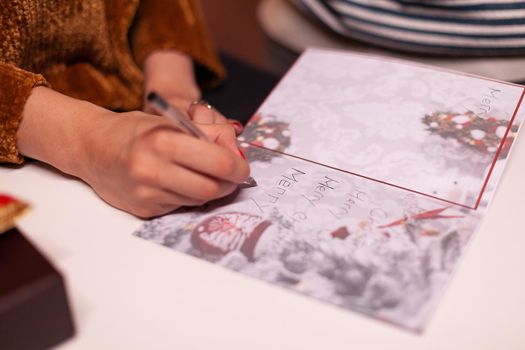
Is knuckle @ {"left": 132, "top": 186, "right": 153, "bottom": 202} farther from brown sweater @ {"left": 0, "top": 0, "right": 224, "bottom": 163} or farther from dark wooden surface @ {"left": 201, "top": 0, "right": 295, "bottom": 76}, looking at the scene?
dark wooden surface @ {"left": 201, "top": 0, "right": 295, "bottom": 76}

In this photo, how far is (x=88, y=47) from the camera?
2.38ft

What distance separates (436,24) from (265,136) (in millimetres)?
302

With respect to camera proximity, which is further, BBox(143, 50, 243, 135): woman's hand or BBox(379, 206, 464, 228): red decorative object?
BBox(143, 50, 243, 135): woman's hand

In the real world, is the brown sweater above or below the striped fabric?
below

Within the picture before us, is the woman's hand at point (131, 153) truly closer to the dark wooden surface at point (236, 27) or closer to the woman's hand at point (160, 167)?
the woman's hand at point (160, 167)

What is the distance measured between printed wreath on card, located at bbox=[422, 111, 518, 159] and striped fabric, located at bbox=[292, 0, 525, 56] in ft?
0.60

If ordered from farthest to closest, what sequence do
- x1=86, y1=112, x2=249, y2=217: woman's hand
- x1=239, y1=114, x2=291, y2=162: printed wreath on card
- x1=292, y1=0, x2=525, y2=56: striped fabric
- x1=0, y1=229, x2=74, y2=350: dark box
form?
x1=292, y1=0, x2=525, y2=56: striped fabric < x1=239, y1=114, x2=291, y2=162: printed wreath on card < x1=86, y1=112, x2=249, y2=217: woman's hand < x1=0, y1=229, x2=74, y2=350: dark box

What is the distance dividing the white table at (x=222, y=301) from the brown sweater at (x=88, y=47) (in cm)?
13

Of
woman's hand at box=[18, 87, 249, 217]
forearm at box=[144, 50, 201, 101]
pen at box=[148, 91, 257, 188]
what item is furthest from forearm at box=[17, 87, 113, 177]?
forearm at box=[144, 50, 201, 101]

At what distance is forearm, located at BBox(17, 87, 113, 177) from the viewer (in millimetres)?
559

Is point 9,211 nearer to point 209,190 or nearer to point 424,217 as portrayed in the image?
point 209,190

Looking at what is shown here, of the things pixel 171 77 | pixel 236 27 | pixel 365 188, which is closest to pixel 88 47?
pixel 171 77

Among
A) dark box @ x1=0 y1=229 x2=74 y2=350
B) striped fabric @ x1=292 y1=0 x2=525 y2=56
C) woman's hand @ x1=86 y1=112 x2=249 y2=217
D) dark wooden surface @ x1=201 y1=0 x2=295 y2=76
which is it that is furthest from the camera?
dark wooden surface @ x1=201 y1=0 x2=295 y2=76

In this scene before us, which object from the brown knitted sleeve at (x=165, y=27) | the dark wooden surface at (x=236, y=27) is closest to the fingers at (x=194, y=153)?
the brown knitted sleeve at (x=165, y=27)
